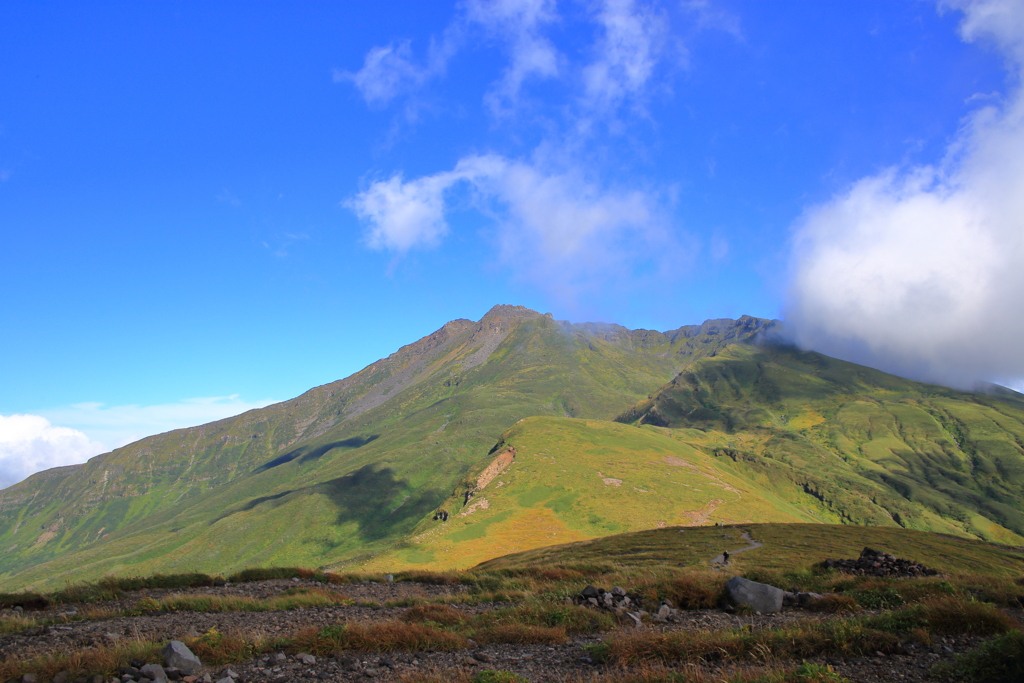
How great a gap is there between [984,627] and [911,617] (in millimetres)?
1201

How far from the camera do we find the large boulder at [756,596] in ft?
47.0

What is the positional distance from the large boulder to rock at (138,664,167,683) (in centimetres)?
1462

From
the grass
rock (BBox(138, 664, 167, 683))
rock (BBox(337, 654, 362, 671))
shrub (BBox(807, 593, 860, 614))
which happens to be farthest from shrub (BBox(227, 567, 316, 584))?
shrub (BBox(807, 593, 860, 614))

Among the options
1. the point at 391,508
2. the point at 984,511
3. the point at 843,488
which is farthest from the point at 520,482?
the point at 984,511

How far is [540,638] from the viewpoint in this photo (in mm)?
11344

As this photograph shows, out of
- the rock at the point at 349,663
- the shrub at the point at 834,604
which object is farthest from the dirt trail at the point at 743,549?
the rock at the point at 349,663

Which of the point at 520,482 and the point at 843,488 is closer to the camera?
the point at 520,482

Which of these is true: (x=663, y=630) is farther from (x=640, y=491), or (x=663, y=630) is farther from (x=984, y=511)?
(x=984, y=511)

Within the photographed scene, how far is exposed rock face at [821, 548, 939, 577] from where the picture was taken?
73.8 ft

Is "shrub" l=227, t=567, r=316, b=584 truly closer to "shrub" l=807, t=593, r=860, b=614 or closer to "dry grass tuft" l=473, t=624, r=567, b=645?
"dry grass tuft" l=473, t=624, r=567, b=645

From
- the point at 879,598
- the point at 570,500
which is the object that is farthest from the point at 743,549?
the point at 570,500

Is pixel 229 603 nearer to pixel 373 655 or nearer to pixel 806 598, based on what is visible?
pixel 373 655

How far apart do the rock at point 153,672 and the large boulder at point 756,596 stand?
14621mm

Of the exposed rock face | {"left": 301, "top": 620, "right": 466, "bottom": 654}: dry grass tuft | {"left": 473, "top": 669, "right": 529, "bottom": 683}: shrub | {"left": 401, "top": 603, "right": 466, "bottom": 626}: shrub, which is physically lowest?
the exposed rock face
